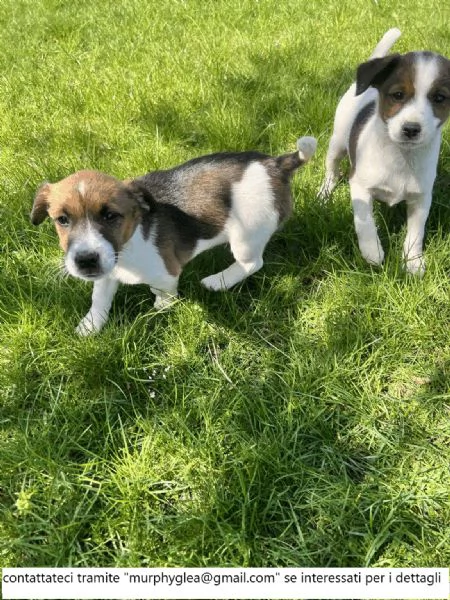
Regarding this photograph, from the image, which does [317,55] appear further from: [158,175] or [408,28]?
[158,175]

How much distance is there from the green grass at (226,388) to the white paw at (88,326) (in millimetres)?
65

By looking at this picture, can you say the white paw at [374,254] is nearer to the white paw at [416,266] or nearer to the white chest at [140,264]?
the white paw at [416,266]

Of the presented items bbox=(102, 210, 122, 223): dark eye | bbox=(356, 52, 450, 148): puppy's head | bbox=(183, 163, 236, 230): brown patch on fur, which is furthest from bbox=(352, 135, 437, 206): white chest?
bbox=(102, 210, 122, 223): dark eye

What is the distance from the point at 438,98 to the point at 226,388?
6.93 feet

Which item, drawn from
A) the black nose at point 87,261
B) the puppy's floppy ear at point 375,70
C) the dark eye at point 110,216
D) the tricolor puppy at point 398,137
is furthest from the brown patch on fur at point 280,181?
the black nose at point 87,261

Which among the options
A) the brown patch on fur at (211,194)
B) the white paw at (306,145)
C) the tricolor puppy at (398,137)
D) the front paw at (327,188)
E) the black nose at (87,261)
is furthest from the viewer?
the front paw at (327,188)

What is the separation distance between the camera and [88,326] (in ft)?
9.83

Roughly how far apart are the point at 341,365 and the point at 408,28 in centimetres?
553

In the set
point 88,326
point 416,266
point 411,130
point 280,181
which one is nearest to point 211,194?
point 280,181

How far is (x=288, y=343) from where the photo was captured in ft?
9.89

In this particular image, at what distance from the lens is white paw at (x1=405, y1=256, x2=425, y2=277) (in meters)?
3.14

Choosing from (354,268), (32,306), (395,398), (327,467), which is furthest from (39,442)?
(354,268)

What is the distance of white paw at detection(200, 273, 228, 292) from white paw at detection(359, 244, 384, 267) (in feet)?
3.28

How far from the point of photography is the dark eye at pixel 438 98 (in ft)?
9.20
